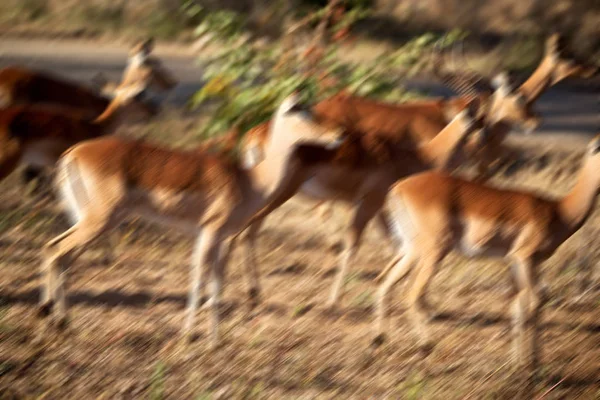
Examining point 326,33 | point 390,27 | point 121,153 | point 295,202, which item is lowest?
point 390,27

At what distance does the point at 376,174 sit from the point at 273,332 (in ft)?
4.61

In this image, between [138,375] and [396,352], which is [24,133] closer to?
[138,375]

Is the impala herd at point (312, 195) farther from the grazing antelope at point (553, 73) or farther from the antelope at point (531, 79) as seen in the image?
the grazing antelope at point (553, 73)

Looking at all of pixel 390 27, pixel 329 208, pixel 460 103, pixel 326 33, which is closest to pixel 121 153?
pixel 329 208

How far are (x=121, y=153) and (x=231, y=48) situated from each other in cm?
273

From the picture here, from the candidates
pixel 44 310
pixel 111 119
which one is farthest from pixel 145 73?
pixel 44 310

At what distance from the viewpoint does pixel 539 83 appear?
25.6ft

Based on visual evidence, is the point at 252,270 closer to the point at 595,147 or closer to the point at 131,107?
the point at 131,107

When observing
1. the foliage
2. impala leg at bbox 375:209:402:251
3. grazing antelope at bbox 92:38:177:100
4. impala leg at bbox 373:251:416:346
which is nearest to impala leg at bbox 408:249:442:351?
impala leg at bbox 373:251:416:346

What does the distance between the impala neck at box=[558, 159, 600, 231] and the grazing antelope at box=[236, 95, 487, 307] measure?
0.83 metres

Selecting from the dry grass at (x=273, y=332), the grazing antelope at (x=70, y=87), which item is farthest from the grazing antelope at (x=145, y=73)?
the dry grass at (x=273, y=332)

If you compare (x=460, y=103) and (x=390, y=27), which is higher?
(x=460, y=103)

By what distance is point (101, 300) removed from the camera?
6145 millimetres

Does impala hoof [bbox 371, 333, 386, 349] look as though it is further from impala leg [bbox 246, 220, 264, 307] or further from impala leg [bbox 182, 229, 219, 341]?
impala leg [bbox 182, 229, 219, 341]
